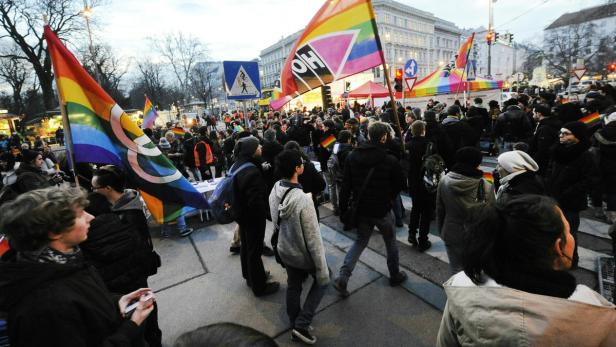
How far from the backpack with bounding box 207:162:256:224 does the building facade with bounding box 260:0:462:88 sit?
190ft

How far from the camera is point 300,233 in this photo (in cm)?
276

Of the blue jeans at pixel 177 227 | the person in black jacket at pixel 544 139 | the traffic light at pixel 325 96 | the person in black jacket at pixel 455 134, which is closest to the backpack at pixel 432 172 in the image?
the person in black jacket at pixel 455 134

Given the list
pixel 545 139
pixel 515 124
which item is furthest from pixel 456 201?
pixel 515 124

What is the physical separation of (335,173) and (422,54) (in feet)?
272

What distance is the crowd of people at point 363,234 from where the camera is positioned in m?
1.18

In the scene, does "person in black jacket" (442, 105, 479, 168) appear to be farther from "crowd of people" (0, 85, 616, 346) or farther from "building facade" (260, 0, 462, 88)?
"building facade" (260, 0, 462, 88)

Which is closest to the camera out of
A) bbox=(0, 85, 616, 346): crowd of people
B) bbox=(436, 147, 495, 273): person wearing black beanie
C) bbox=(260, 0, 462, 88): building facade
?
bbox=(0, 85, 616, 346): crowd of people

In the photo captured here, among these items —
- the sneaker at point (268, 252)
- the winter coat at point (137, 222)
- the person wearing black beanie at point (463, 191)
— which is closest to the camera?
the winter coat at point (137, 222)

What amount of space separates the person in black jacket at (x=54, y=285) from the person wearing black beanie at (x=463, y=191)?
277 cm

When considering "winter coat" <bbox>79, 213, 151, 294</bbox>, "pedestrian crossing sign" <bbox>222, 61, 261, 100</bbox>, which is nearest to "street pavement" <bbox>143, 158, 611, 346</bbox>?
→ "winter coat" <bbox>79, 213, 151, 294</bbox>

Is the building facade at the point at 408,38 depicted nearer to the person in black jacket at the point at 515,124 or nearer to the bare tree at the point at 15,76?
the bare tree at the point at 15,76

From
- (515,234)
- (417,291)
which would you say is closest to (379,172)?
(417,291)

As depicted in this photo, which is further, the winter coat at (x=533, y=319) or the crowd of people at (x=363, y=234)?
the crowd of people at (x=363, y=234)

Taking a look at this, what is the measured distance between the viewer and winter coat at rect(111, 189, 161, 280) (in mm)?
2438
